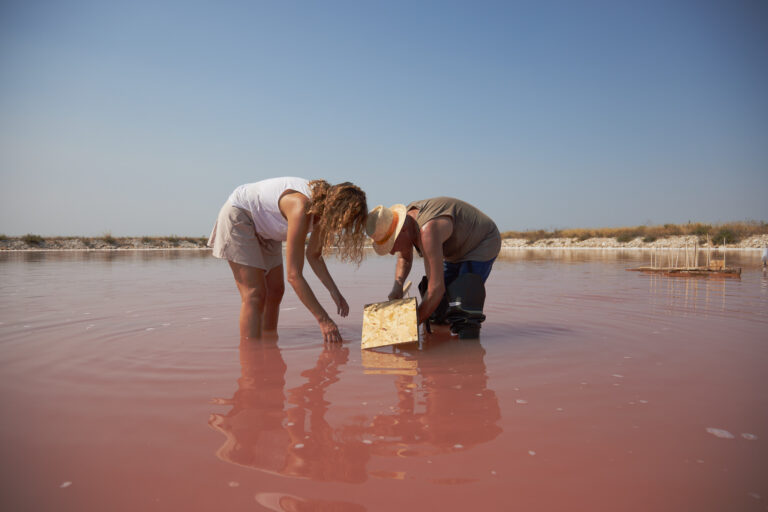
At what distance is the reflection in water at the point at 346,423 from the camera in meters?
1.71

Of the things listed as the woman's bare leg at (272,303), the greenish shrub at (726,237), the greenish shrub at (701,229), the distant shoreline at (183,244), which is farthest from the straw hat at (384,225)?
the greenish shrub at (701,229)

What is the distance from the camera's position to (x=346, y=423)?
204 centimetres

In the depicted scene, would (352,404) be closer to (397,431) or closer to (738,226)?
(397,431)

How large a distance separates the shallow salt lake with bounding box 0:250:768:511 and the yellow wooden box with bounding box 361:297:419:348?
0.11 m

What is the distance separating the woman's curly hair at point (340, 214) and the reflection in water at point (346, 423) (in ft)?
2.80

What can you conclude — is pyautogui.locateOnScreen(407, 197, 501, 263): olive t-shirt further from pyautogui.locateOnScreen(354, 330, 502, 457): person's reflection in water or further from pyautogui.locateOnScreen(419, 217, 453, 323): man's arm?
pyautogui.locateOnScreen(354, 330, 502, 457): person's reflection in water

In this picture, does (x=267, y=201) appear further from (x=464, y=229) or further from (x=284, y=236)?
(x=464, y=229)

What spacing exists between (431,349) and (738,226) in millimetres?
35546

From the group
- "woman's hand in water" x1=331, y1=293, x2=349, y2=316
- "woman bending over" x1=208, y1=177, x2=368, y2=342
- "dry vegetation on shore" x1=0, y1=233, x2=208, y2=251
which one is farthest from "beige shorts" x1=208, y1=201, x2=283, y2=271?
"dry vegetation on shore" x1=0, y1=233, x2=208, y2=251

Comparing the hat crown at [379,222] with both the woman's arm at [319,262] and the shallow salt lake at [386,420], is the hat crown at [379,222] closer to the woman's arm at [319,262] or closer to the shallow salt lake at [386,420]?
the woman's arm at [319,262]

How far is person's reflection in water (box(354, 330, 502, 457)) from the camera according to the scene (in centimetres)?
185

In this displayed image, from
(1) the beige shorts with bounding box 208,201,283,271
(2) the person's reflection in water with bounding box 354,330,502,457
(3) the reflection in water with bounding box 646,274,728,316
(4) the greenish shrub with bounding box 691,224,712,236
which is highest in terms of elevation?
(4) the greenish shrub with bounding box 691,224,712,236

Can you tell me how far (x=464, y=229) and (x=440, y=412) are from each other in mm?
2014

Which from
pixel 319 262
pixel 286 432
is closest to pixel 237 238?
pixel 319 262
